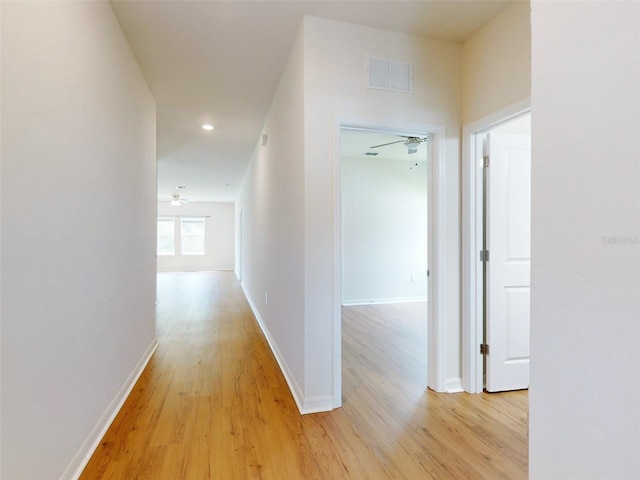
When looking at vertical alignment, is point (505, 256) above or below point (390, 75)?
below

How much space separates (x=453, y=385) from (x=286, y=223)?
1892 millimetres

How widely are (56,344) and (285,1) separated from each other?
2283 mm

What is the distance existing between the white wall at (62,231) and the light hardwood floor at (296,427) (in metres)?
0.31

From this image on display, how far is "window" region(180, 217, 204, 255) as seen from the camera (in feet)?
40.1

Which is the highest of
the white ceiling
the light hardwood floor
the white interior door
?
the white ceiling

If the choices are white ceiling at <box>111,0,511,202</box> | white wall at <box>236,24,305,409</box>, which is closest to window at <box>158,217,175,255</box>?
white ceiling at <box>111,0,511,202</box>

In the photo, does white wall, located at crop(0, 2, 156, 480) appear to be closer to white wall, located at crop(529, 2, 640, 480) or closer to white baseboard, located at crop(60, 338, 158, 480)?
white baseboard, located at crop(60, 338, 158, 480)

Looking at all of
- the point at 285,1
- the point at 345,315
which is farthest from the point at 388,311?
the point at 285,1

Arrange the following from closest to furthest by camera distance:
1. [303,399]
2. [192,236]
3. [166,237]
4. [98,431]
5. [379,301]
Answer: [98,431] < [303,399] < [379,301] < [166,237] < [192,236]

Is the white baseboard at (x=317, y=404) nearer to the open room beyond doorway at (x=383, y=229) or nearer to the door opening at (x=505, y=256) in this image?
the door opening at (x=505, y=256)

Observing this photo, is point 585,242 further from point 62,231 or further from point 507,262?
point 507,262

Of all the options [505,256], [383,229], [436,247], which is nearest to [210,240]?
[383,229]

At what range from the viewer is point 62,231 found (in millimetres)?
1523

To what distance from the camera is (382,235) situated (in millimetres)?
6141
